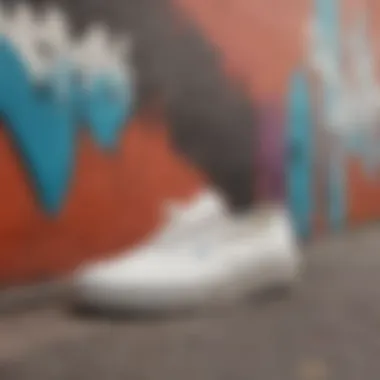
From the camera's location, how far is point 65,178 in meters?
1.00

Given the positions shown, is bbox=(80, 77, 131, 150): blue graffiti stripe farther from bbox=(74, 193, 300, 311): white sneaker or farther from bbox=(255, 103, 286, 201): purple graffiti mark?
bbox=(255, 103, 286, 201): purple graffiti mark

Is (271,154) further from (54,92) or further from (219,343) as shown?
(219,343)

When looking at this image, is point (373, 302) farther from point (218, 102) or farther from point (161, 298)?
point (218, 102)

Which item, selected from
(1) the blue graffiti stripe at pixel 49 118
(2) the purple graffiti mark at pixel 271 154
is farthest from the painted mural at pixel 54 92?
(2) the purple graffiti mark at pixel 271 154

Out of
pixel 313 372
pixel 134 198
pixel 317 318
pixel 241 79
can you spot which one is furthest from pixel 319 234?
pixel 313 372

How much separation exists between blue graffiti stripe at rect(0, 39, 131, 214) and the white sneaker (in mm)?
108

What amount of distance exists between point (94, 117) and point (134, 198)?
0.37 feet

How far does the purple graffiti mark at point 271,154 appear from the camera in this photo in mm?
1279

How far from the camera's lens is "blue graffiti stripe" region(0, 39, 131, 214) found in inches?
37.0

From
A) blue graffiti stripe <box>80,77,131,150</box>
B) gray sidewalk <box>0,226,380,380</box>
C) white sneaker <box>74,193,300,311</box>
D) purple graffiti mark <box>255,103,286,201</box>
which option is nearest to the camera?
gray sidewalk <box>0,226,380,380</box>

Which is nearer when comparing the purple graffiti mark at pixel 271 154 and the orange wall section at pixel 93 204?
the orange wall section at pixel 93 204

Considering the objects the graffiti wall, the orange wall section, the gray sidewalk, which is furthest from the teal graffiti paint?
the gray sidewalk

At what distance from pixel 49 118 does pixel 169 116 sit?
198 mm

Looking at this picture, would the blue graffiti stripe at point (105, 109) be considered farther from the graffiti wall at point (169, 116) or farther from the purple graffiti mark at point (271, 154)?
the purple graffiti mark at point (271, 154)
